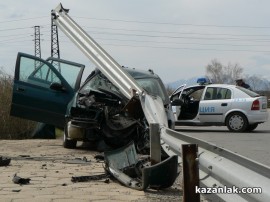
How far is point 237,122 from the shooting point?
Answer: 15617mm

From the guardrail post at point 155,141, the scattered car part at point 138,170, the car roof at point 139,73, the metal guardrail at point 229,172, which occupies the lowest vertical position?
the scattered car part at point 138,170

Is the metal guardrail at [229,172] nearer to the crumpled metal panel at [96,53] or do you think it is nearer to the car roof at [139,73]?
the crumpled metal panel at [96,53]

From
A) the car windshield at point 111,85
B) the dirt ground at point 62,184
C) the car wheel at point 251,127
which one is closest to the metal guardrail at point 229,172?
the dirt ground at point 62,184

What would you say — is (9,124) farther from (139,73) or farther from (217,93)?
(217,93)

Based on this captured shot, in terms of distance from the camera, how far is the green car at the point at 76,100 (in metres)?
9.20

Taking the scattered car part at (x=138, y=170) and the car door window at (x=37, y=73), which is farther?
the car door window at (x=37, y=73)

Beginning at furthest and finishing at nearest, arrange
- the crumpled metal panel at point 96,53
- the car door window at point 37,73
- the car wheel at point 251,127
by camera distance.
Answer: the car wheel at point 251,127, the car door window at point 37,73, the crumpled metal panel at point 96,53

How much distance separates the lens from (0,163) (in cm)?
738

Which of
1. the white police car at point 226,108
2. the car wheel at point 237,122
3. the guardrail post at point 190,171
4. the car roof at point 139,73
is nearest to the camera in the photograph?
the guardrail post at point 190,171

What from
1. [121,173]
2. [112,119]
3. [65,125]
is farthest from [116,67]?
[121,173]

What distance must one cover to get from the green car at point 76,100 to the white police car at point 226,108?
5141mm

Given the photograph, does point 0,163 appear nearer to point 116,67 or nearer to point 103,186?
point 103,186

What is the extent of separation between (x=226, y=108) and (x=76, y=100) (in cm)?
738

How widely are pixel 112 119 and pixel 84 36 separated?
94.3 inches
